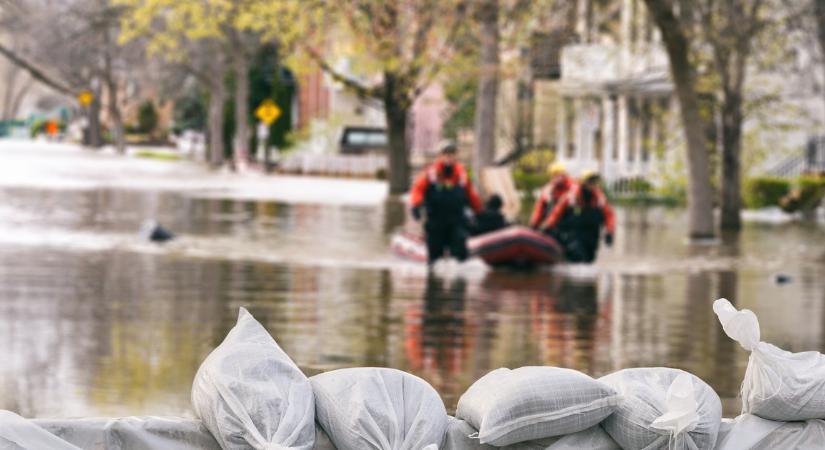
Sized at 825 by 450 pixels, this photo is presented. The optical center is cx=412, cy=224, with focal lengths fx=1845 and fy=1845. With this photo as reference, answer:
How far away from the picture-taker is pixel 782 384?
521 cm

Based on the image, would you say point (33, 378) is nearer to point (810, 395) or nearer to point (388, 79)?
point (810, 395)

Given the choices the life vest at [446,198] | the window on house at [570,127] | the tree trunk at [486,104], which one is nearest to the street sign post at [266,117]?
the window on house at [570,127]

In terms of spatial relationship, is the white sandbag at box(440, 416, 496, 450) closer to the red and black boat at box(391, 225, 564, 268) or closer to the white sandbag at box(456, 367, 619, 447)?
the white sandbag at box(456, 367, 619, 447)

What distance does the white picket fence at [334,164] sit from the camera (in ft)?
209

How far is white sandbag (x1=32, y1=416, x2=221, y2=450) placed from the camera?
4980mm

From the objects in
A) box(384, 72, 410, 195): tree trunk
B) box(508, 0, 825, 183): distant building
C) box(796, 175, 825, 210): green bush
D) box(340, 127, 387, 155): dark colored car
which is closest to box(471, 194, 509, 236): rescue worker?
box(508, 0, 825, 183): distant building

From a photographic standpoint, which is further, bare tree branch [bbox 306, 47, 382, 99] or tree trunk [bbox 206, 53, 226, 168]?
tree trunk [bbox 206, 53, 226, 168]

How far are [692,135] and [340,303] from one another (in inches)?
552

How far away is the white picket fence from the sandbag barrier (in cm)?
5775

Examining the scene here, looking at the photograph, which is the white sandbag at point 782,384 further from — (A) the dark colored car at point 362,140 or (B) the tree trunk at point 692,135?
(A) the dark colored car at point 362,140

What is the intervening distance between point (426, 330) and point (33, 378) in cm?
450

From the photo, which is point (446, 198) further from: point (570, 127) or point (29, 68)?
point (29, 68)

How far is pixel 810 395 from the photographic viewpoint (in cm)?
523

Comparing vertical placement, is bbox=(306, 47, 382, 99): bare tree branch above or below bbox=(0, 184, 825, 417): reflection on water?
above
